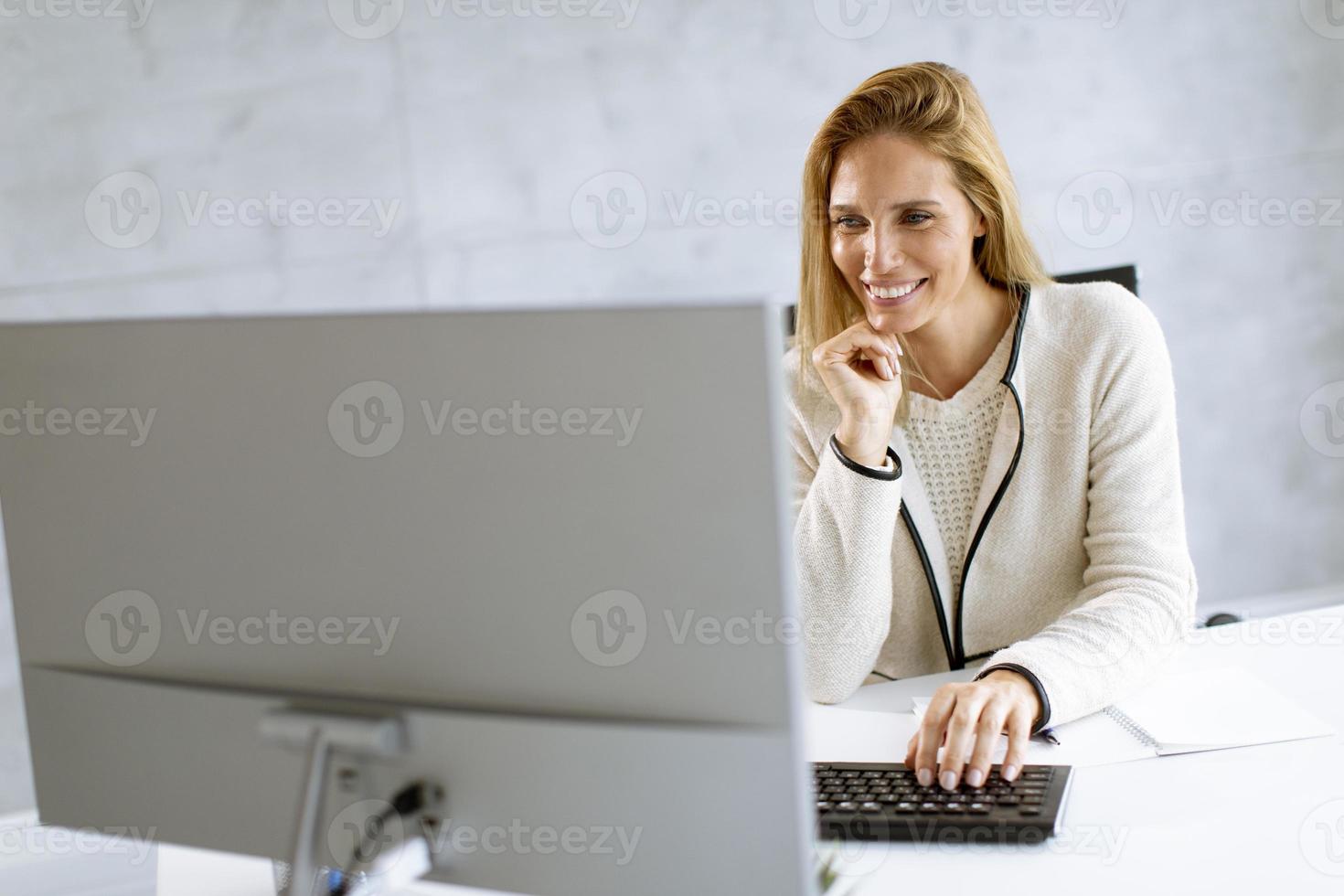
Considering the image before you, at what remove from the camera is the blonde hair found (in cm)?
161

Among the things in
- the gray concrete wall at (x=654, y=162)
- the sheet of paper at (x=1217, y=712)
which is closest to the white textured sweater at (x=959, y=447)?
the sheet of paper at (x=1217, y=712)

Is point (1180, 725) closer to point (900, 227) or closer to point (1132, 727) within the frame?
point (1132, 727)

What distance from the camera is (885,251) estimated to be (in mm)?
1619

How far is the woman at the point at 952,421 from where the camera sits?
1.53m

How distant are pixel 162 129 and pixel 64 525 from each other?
2020mm

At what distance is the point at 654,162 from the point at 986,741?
203cm

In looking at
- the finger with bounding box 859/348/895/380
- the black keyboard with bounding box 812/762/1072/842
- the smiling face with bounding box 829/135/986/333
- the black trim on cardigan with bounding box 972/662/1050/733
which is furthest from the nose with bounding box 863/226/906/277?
the black keyboard with bounding box 812/762/1072/842

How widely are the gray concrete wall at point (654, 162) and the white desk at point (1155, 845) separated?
1.85 m

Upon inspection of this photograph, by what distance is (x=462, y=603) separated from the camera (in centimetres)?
81

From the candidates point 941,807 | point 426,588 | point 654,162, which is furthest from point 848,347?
point 654,162

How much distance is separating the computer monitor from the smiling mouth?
3.18ft

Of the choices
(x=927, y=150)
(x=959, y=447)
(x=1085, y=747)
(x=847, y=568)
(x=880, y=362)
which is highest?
(x=927, y=150)

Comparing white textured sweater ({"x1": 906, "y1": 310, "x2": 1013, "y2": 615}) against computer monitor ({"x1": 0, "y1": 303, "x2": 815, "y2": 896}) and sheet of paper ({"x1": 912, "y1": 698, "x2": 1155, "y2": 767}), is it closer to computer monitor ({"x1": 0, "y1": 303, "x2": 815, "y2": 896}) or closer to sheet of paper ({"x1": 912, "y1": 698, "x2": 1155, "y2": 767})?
sheet of paper ({"x1": 912, "y1": 698, "x2": 1155, "y2": 767})

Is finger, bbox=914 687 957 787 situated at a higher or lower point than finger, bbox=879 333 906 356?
lower
